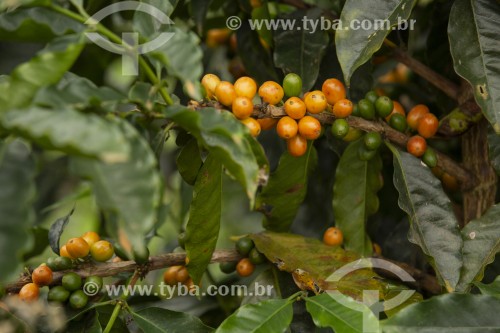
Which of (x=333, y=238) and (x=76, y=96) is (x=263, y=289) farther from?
(x=76, y=96)

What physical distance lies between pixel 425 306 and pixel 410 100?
948mm

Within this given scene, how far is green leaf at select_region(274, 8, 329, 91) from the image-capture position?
52.5 inches

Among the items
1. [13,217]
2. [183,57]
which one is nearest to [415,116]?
[183,57]

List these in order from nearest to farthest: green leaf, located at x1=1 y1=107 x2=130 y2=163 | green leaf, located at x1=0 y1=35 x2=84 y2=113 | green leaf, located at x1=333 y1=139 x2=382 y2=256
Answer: green leaf, located at x1=1 y1=107 x2=130 y2=163 < green leaf, located at x1=0 y1=35 x2=84 y2=113 < green leaf, located at x1=333 y1=139 x2=382 y2=256

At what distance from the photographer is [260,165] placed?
95 cm

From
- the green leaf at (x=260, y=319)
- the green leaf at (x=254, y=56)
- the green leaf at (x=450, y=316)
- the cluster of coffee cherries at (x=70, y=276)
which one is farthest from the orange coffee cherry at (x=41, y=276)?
the green leaf at (x=254, y=56)

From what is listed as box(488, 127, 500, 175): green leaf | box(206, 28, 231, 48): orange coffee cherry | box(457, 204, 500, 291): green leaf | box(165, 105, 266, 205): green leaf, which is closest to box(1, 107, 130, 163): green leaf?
box(165, 105, 266, 205): green leaf

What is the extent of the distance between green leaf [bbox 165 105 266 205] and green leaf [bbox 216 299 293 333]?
245mm

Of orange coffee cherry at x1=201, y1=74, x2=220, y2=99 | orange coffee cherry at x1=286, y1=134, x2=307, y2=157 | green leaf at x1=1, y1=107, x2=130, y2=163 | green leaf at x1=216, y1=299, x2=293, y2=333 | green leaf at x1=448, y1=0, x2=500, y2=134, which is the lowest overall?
green leaf at x1=216, y1=299, x2=293, y2=333

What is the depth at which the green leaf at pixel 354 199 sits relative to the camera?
131cm

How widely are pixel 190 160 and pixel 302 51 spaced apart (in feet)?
1.37

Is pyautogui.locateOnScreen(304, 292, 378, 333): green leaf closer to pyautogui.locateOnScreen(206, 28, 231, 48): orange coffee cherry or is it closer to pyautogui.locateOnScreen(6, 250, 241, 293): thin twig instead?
pyautogui.locateOnScreen(6, 250, 241, 293): thin twig

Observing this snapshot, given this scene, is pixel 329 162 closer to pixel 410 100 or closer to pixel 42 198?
pixel 410 100

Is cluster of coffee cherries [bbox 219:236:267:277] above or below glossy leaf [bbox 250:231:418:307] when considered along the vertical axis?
below
